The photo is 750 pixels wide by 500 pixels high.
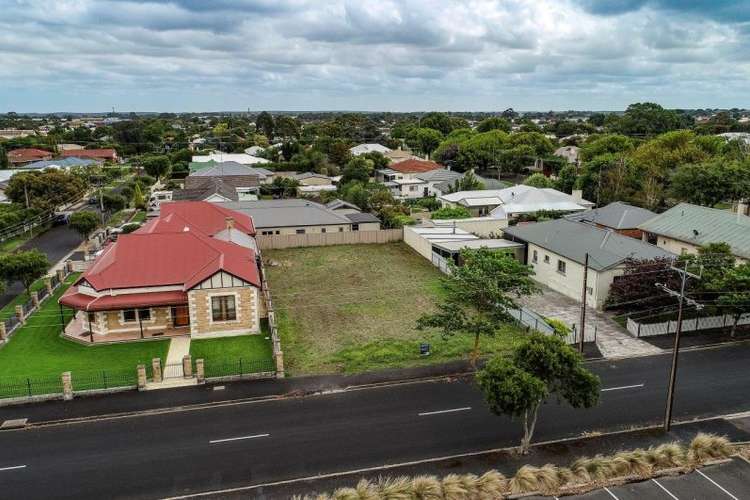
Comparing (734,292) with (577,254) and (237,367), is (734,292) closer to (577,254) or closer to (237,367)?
(577,254)

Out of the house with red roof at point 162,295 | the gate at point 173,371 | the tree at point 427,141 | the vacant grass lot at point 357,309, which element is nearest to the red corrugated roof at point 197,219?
the vacant grass lot at point 357,309

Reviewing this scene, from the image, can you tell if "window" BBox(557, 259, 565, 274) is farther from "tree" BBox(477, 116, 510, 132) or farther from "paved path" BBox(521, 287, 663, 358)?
"tree" BBox(477, 116, 510, 132)

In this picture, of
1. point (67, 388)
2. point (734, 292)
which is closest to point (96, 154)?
point (67, 388)

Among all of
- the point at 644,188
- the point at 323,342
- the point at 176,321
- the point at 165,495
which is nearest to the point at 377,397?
the point at 323,342

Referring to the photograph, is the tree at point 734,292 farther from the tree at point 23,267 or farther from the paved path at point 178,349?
the tree at point 23,267

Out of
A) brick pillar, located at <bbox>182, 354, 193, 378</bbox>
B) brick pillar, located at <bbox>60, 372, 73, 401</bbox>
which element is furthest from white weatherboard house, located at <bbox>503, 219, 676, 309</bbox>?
brick pillar, located at <bbox>60, 372, 73, 401</bbox>

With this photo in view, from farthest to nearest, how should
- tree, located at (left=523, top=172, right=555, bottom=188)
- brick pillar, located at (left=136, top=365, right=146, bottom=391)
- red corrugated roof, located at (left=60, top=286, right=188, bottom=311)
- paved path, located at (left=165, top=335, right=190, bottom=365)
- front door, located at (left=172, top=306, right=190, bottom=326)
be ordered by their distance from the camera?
tree, located at (left=523, top=172, right=555, bottom=188) → front door, located at (left=172, top=306, right=190, bottom=326) → red corrugated roof, located at (left=60, top=286, right=188, bottom=311) → paved path, located at (left=165, top=335, right=190, bottom=365) → brick pillar, located at (left=136, top=365, right=146, bottom=391)

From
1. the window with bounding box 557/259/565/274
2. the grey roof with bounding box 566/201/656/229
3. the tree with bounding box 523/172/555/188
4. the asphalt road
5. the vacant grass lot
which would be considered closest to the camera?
the asphalt road
